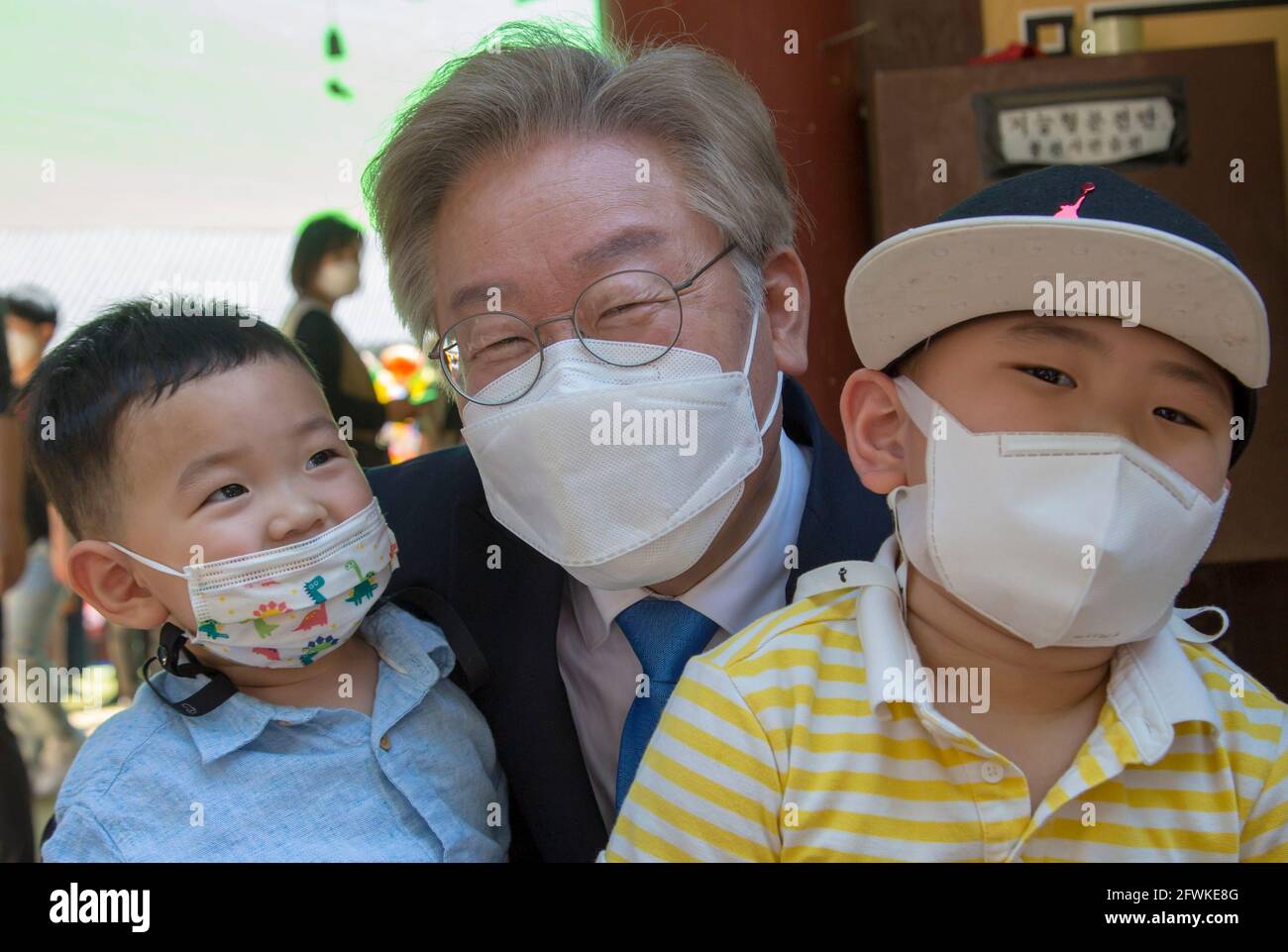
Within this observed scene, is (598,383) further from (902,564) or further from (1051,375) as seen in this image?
(1051,375)

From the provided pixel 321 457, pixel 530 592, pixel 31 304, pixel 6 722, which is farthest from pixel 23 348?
pixel 530 592

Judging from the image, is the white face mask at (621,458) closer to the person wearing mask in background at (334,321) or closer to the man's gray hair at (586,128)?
the man's gray hair at (586,128)

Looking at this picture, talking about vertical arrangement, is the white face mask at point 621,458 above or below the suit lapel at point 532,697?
above

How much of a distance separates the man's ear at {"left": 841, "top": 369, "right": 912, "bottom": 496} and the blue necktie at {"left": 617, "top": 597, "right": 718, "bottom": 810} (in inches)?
15.5

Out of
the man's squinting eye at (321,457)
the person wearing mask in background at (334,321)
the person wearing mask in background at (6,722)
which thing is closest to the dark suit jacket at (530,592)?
the man's squinting eye at (321,457)

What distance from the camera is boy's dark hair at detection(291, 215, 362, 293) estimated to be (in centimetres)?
401

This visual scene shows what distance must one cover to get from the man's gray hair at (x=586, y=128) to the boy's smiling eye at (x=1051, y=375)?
532 millimetres

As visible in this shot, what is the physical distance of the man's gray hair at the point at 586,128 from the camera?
5.25 feet

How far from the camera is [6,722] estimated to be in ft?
8.59

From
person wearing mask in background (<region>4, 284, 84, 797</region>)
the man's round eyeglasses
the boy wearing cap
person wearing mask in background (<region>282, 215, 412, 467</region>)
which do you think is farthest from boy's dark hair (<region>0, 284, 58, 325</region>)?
the boy wearing cap

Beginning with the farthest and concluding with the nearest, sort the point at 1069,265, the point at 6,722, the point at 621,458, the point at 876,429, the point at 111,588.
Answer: the point at 6,722 < the point at 111,588 < the point at 621,458 < the point at 876,429 < the point at 1069,265

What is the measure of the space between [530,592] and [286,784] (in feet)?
1.35
